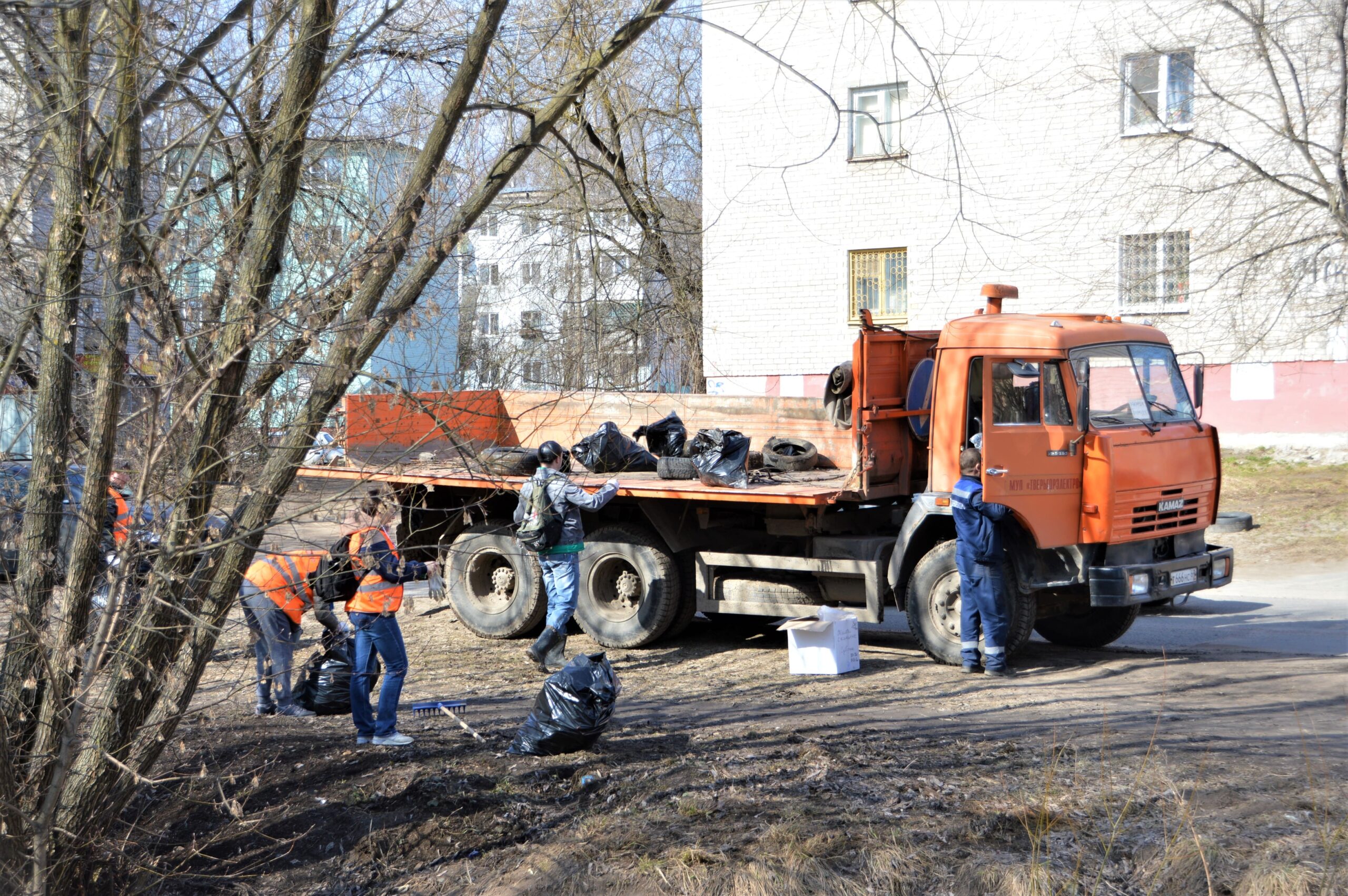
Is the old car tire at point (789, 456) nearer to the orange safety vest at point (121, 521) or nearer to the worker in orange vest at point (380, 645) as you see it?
the worker in orange vest at point (380, 645)

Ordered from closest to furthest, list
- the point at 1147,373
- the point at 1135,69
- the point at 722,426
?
the point at 1147,373, the point at 722,426, the point at 1135,69

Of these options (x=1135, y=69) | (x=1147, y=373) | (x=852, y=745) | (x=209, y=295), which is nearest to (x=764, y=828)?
(x=852, y=745)

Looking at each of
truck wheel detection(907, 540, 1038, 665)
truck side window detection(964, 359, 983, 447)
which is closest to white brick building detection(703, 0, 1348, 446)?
truck side window detection(964, 359, 983, 447)

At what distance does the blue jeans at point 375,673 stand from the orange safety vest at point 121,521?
6.42ft

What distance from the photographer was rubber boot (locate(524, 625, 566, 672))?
8.63 m

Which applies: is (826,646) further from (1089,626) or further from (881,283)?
(881,283)

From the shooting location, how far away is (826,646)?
327 inches

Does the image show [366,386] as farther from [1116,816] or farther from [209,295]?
[1116,816]

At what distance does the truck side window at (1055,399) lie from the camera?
8141mm

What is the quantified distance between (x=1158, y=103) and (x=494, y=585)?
46.3 ft

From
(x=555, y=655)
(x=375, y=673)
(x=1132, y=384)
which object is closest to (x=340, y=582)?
(x=375, y=673)

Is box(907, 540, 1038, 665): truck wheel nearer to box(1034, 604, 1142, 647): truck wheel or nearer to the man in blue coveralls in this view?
the man in blue coveralls

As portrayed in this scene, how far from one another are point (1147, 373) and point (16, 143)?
7.07m

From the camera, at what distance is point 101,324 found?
4.50 meters
